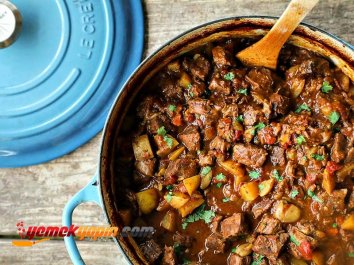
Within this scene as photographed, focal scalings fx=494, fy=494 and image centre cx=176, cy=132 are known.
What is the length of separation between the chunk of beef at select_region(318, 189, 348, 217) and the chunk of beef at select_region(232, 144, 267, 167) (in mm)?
314

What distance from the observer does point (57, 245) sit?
2709 millimetres

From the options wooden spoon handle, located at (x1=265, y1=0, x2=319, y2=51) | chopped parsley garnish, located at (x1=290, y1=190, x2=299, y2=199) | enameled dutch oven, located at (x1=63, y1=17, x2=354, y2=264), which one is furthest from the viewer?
chopped parsley garnish, located at (x1=290, y1=190, x2=299, y2=199)

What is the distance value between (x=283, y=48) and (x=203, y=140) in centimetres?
58

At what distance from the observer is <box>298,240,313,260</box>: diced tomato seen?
7.30 feet

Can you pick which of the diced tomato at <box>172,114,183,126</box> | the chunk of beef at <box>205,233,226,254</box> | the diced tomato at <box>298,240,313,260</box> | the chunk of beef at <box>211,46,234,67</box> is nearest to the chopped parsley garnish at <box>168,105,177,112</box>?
the diced tomato at <box>172,114,183,126</box>

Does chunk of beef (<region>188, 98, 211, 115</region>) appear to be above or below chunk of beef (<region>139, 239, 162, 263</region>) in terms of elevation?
above

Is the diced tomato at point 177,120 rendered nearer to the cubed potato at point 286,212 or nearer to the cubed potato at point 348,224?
the cubed potato at point 286,212

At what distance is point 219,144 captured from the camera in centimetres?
231

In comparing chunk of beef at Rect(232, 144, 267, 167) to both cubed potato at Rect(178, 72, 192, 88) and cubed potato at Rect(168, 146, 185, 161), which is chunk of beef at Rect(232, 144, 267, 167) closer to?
cubed potato at Rect(168, 146, 185, 161)

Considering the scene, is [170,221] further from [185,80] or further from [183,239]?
[185,80]

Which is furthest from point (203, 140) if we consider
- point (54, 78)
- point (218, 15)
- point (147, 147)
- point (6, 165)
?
point (6, 165)

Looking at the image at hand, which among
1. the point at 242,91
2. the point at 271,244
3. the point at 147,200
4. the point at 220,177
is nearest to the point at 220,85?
the point at 242,91

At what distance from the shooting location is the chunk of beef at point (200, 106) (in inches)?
91.0

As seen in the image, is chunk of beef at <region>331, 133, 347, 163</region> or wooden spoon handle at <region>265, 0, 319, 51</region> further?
chunk of beef at <region>331, 133, 347, 163</region>
